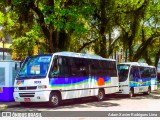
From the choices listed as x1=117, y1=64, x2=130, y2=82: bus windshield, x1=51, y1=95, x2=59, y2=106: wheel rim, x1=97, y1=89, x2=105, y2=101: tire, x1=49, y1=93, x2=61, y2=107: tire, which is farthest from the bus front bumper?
Result: x1=117, y1=64, x2=130, y2=82: bus windshield

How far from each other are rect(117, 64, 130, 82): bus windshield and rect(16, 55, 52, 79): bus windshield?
10.4 m

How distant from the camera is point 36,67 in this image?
20484 mm

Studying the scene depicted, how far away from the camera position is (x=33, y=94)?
1981 cm

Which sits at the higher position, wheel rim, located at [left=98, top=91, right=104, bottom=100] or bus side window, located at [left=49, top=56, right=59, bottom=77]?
bus side window, located at [left=49, top=56, right=59, bottom=77]

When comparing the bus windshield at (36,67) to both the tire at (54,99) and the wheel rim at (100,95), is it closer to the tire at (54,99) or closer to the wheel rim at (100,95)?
the tire at (54,99)

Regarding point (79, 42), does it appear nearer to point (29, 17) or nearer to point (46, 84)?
point (29, 17)

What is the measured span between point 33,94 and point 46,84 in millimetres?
823

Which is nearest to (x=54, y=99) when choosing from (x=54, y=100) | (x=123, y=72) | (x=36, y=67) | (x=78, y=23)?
(x=54, y=100)

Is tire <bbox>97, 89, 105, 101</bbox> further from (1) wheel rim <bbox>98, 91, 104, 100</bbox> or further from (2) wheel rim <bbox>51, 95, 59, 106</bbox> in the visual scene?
(2) wheel rim <bbox>51, 95, 59, 106</bbox>

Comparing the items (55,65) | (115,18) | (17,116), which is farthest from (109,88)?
(17,116)

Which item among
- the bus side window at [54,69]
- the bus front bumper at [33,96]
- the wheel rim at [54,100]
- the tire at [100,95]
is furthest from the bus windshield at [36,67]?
the tire at [100,95]

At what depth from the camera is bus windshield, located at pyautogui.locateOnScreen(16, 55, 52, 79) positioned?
20.2 meters

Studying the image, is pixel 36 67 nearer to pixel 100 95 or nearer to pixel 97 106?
pixel 97 106

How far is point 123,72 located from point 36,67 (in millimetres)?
11129
